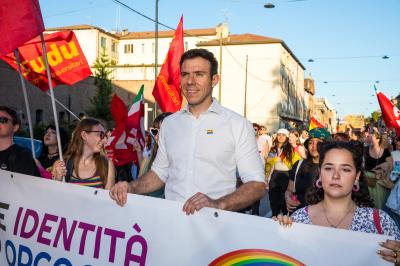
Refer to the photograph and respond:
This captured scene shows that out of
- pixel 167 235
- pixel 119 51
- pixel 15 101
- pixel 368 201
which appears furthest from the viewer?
pixel 119 51

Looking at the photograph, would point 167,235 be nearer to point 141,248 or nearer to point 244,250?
point 141,248

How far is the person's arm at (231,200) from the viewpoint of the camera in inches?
98.8

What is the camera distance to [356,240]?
2238 millimetres

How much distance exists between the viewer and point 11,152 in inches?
145

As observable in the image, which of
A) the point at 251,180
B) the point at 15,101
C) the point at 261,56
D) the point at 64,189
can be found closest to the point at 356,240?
the point at 251,180

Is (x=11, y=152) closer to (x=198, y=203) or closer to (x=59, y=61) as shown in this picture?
(x=198, y=203)

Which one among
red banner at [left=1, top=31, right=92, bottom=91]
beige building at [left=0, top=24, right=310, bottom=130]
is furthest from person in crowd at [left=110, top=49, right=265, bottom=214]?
beige building at [left=0, top=24, right=310, bottom=130]

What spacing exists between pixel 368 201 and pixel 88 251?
6.10ft

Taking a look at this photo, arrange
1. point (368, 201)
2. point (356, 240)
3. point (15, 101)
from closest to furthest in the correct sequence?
point (356, 240) < point (368, 201) < point (15, 101)

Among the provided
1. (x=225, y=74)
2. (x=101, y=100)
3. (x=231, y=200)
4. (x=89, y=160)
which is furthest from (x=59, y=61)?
(x=225, y=74)

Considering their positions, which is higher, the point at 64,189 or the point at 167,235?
the point at 64,189

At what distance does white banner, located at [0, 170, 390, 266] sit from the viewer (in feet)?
7.62

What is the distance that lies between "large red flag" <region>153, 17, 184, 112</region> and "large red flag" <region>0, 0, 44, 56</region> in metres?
4.24

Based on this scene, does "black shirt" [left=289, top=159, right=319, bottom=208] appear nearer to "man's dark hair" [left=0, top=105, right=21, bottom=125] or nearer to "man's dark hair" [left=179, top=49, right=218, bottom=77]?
"man's dark hair" [left=179, top=49, right=218, bottom=77]
